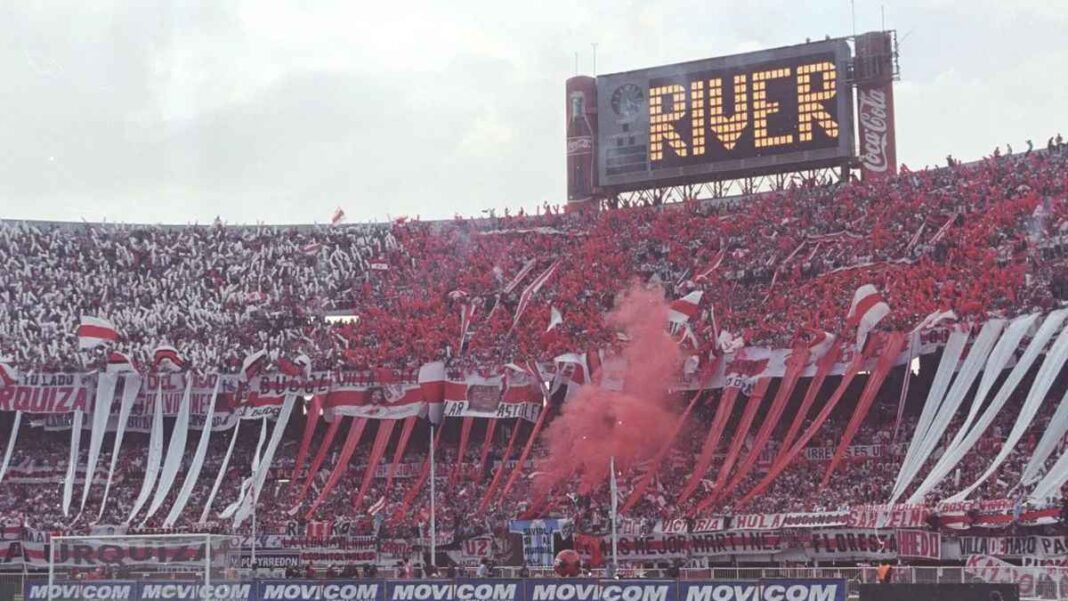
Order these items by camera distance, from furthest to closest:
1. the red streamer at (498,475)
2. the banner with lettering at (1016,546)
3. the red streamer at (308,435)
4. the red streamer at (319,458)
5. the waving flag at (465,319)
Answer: the waving flag at (465,319) < the red streamer at (308,435) < the red streamer at (319,458) < the red streamer at (498,475) < the banner with lettering at (1016,546)

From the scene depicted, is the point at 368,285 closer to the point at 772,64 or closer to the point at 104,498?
the point at 104,498

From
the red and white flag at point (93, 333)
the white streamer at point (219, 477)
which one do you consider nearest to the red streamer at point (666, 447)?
the white streamer at point (219, 477)

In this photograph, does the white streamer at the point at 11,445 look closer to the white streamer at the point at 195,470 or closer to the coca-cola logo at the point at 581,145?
the white streamer at the point at 195,470

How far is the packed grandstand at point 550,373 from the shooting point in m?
44.9

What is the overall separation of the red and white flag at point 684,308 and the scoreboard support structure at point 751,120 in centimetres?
981

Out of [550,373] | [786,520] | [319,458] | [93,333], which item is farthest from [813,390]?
[93,333]

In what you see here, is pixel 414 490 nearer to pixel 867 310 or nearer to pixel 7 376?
pixel 867 310

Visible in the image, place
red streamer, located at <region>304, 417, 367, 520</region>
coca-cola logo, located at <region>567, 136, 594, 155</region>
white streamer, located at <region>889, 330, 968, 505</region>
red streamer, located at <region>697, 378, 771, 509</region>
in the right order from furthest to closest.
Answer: coca-cola logo, located at <region>567, 136, 594, 155</region>
red streamer, located at <region>304, 417, 367, 520</region>
red streamer, located at <region>697, 378, 771, 509</region>
white streamer, located at <region>889, 330, 968, 505</region>

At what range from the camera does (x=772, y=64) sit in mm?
60125

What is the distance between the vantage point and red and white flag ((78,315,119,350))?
58.1 m

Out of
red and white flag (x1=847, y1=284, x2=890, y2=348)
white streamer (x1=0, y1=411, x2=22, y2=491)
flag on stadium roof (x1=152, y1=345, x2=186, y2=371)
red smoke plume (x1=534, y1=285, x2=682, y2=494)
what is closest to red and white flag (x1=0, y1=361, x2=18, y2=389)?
white streamer (x1=0, y1=411, x2=22, y2=491)

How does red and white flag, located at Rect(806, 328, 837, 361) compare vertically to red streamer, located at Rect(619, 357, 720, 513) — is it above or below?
above

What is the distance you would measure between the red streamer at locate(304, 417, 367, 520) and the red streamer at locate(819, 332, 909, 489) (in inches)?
688

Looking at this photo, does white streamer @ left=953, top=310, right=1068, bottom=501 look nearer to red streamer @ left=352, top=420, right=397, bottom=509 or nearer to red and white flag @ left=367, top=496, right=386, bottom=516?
red and white flag @ left=367, top=496, right=386, bottom=516
